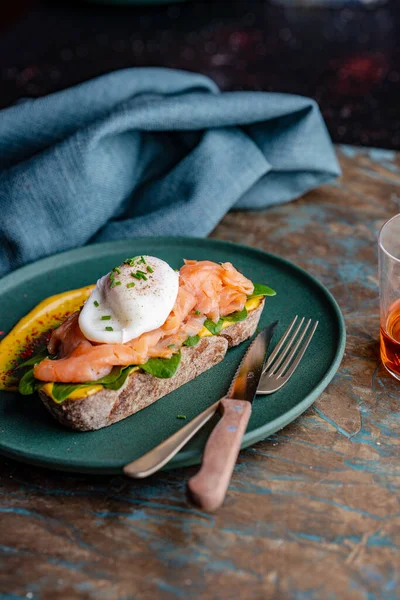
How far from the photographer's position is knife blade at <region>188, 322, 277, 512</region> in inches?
69.4

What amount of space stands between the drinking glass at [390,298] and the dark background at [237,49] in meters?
2.39

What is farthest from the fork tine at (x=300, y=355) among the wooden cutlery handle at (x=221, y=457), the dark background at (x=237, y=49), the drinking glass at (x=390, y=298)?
the dark background at (x=237, y=49)

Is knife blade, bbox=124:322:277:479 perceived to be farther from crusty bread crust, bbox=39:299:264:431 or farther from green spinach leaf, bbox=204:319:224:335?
green spinach leaf, bbox=204:319:224:335

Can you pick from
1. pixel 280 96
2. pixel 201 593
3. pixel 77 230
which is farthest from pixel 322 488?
pixel 280 96

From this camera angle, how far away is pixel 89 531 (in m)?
1.95

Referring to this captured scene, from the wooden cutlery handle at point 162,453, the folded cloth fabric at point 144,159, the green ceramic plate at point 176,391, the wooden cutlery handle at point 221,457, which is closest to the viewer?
the wooden cutlery handle at point 221,457

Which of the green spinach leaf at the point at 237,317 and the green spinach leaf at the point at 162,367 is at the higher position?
the green spinach leaf at the point at 162,367

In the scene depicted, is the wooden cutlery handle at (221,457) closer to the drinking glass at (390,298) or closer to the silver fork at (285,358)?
the silver fork at (285,358)

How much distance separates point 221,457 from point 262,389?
0.54 metres

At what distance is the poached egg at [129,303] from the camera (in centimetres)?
232

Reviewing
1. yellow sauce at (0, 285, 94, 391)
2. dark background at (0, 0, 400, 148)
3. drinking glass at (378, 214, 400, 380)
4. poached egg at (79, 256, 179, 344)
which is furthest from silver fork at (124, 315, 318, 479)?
dark background at (0, 0, 400, 148)

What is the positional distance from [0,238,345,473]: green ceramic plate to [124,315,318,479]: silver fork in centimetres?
3

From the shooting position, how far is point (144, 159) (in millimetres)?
3703

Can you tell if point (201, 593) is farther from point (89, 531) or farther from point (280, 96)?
point (280, 96)
